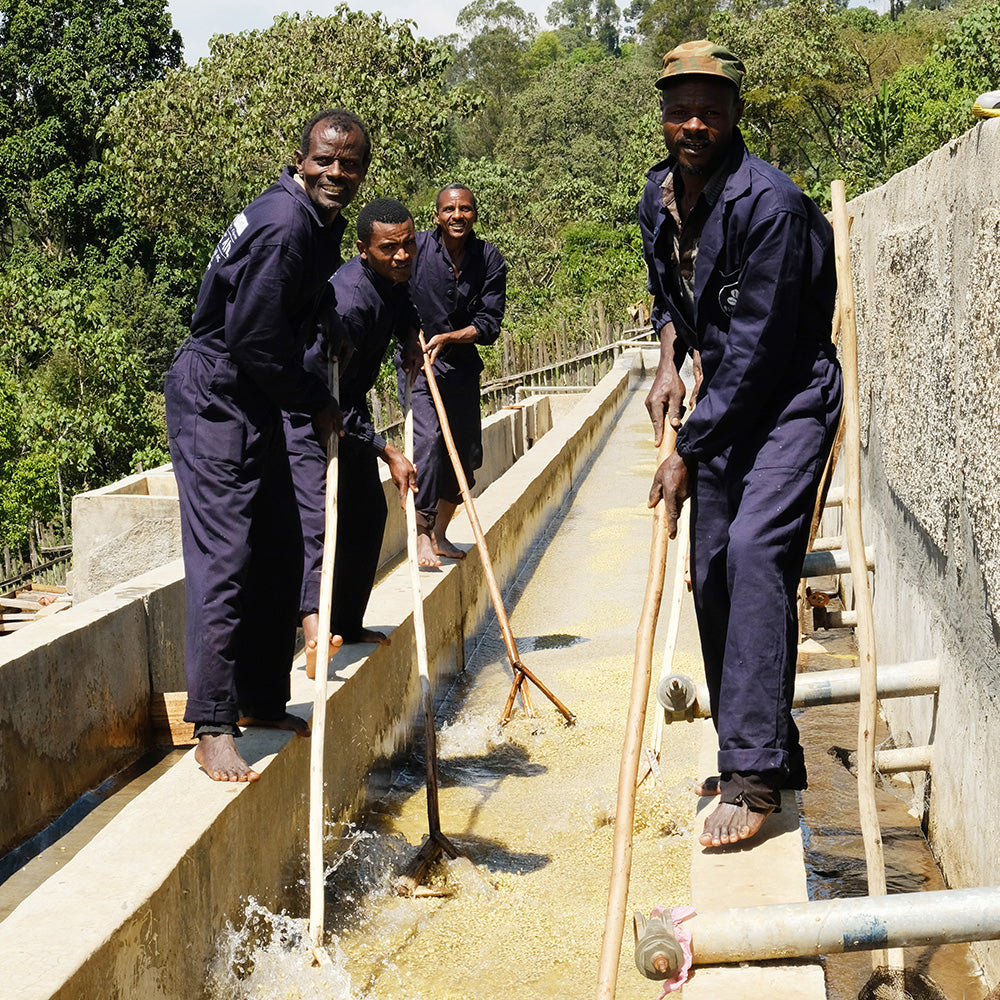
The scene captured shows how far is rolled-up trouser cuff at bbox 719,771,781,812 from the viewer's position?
287 cm

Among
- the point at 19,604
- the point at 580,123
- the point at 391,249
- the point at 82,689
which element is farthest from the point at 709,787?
the point at 580,123

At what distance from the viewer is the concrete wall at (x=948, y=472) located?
123 inches

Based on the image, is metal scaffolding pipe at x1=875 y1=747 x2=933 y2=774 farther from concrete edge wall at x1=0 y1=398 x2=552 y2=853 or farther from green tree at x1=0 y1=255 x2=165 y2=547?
green tree at x1=0 y1=255 x2=165 y2=547

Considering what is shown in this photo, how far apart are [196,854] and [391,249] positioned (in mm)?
2664

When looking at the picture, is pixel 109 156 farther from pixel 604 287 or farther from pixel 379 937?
pixel 379 937

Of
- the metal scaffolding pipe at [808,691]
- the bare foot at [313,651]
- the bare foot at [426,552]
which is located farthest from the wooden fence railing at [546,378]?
the metal scaffolding pipe at [808,691]

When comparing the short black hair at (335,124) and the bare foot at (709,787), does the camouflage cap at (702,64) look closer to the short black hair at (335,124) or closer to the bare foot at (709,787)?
the short black hair at (335,124)

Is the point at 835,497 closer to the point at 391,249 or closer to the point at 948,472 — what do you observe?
the point at 948,472

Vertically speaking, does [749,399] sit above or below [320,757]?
above

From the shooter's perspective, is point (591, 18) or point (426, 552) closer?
point (426, 552)

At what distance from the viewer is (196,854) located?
2.97m

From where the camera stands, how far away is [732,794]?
2.91m

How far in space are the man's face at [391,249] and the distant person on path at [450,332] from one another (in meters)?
1.24

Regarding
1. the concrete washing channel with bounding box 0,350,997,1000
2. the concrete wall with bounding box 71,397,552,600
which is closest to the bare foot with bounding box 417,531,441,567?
the concrete washing channel with bounding box 0,350,997,1000
